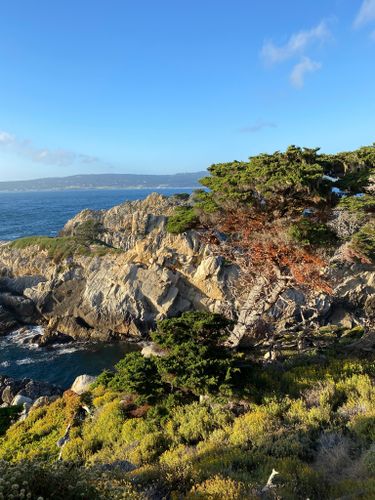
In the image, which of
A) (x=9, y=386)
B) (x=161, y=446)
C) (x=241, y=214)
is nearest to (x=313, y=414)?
(x=161, y=446)

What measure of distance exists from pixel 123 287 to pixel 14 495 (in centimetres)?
3651

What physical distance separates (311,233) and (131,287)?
30.8 m

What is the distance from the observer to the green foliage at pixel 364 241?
12.1 m

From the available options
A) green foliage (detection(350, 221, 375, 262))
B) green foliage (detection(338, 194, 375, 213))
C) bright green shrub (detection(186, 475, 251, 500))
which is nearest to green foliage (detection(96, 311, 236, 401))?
bright green shrub (detection(186, 475, 251, 500))

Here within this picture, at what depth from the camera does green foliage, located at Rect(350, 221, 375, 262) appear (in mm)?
12086

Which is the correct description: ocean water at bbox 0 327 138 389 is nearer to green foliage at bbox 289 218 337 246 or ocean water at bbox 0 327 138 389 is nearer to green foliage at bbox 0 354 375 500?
green foliage at bbox 0 354 375 500

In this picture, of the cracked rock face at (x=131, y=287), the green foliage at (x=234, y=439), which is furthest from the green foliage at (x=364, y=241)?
the cracked rock face at (x=131, y=287)

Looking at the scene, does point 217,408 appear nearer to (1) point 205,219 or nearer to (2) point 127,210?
(1) point 205,219

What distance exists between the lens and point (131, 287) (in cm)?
4072

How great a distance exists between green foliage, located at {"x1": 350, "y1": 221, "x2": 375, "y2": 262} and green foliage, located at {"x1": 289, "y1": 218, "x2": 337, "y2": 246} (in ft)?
2.63

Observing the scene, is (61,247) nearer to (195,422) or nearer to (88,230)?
(88,230)

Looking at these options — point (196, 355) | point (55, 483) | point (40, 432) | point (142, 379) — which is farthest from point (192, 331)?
point (55, 483)

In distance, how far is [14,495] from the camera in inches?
197

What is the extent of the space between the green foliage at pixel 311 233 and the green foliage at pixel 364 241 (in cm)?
80
